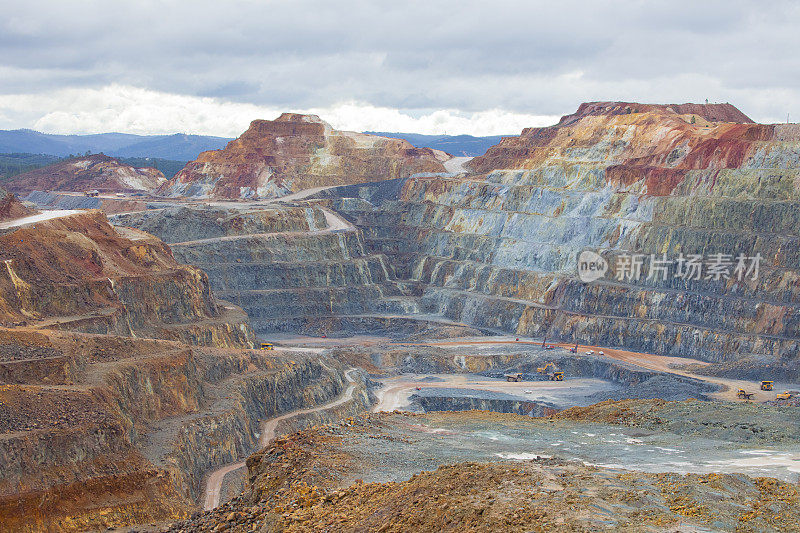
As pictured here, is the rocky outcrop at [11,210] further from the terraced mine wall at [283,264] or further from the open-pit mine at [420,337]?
the terraced mine wall at [283,264]

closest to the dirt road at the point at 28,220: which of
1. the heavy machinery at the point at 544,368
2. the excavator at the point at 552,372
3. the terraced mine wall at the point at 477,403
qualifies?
the terraced mine wall at the point at 477,403

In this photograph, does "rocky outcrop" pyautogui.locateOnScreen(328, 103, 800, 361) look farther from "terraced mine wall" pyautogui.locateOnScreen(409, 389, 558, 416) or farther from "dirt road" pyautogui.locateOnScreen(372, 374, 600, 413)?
"terraced mine wall" pyautogui.locateOnScreen(409, 389, 558, 416)

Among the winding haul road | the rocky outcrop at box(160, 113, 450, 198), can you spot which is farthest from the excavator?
the rocky outcrop at box(160, 113, 450, 198)

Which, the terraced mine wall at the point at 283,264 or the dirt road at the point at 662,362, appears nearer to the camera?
the dirt road at the point at 662,362

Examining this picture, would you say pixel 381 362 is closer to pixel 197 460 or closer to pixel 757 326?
pixel 757 326

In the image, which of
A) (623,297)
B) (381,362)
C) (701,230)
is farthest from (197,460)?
(701,230)

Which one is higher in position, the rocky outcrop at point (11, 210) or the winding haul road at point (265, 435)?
the rocky outcrop at point (11, 210)
